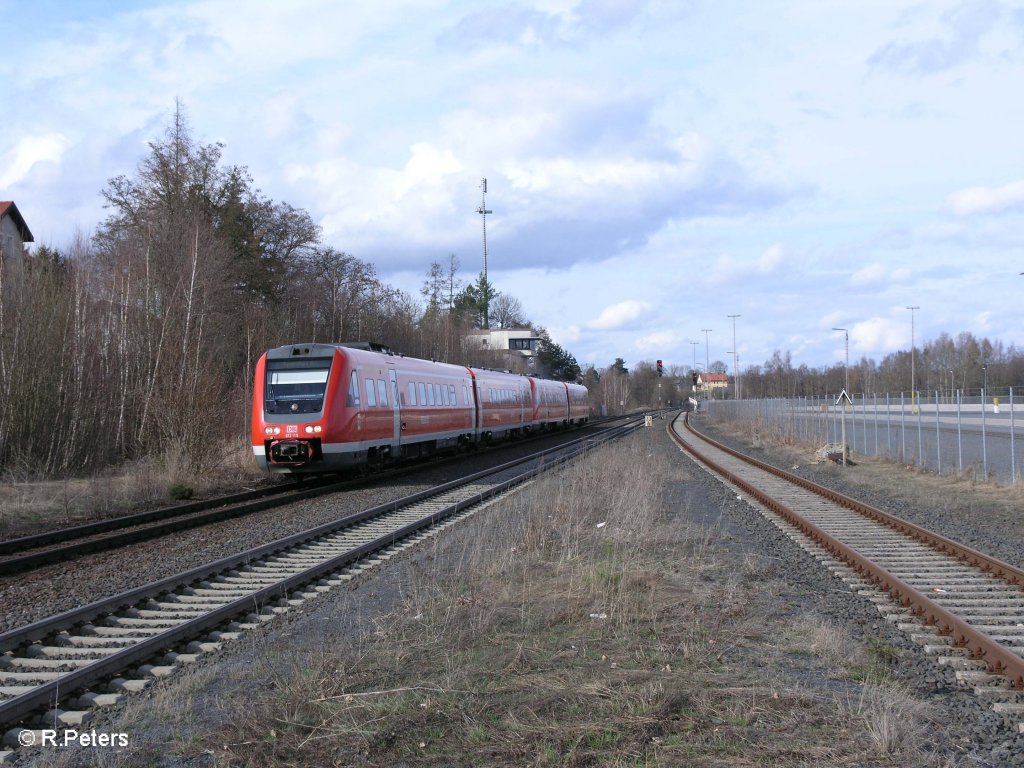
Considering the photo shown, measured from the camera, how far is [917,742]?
4691 mm

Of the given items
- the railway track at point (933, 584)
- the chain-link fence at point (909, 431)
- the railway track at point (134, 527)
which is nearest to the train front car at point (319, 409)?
the railway track at point (134, 527)

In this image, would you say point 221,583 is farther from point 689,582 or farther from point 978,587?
point 978,587

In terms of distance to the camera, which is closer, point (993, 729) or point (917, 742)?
point (917, 742)

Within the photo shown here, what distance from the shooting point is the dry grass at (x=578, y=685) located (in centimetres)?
466

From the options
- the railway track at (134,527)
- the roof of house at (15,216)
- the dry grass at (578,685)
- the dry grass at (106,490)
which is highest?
the roof of house at (15,216)

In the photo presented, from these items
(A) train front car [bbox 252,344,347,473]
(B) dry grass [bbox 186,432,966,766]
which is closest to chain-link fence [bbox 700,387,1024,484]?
(A) train front car [bbox 252,344,347,473]

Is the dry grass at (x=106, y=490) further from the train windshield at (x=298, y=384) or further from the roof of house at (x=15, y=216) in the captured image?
the roof of house at (x=15, y=216)

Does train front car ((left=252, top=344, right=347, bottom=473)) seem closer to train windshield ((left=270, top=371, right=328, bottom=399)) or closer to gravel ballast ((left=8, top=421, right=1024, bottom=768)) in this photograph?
train windshield ((left=270, top=371, right=328, bottom=399))

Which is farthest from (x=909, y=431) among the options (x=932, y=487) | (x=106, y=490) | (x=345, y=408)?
(x=106, y=490)

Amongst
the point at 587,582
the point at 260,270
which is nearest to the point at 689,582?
the point at 587,582

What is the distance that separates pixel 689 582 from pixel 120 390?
1974 centimetres

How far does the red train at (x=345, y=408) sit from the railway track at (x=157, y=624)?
229 inches

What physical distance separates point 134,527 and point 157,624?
23.3 ft

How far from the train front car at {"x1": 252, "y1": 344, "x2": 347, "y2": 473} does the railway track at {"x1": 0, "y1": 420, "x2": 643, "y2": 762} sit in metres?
5.70
